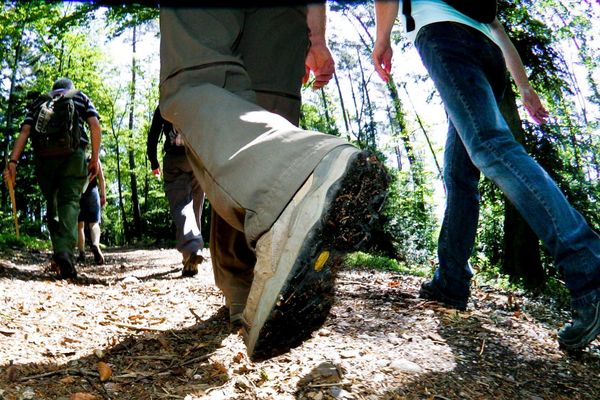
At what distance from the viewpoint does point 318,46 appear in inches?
96.6

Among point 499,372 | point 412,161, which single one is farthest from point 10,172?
point 412,161

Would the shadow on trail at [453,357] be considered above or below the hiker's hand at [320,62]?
below

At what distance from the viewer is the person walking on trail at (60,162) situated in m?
4.67

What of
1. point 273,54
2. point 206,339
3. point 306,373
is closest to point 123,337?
point 206,339

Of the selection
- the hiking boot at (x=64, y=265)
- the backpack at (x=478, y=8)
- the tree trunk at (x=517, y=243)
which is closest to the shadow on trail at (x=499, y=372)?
the backpack at (x=478, y=8)

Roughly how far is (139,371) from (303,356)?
64 cm

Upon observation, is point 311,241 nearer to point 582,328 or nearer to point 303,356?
point 303,356

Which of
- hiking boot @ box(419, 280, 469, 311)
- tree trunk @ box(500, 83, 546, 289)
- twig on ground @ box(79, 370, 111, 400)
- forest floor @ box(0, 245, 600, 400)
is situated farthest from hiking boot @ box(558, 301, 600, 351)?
tree trunk @ box(500, 83, 546, 289)

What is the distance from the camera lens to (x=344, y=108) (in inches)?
1239

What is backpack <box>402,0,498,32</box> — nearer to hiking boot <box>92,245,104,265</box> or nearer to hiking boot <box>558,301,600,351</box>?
hiking boot <box>558,301,600,351</box>

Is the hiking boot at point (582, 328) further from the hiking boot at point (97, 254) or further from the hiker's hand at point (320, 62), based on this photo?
the hiking boot at point (97, 254)

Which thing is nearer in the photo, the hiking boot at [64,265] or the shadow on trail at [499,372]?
the shadow on trail at [499,372]

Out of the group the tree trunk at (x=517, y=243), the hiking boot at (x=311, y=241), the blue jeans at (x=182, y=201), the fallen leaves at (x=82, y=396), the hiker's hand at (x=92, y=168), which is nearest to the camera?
the hiking boot at (x=311, y=241)

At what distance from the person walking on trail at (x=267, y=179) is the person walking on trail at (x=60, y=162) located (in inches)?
146
